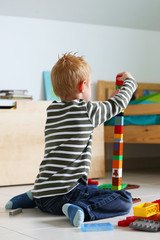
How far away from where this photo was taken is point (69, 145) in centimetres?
157

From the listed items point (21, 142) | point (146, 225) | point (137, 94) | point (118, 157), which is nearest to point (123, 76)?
point (118, 157)

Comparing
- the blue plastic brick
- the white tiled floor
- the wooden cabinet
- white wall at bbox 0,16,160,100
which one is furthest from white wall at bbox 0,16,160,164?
the blue plastic brick

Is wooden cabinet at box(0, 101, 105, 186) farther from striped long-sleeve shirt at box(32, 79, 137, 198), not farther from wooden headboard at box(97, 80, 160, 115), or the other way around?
striped long-sleeve shirt at box(32, 79, 137, 198)

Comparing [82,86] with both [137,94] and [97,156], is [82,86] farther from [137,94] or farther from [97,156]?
[137,94]

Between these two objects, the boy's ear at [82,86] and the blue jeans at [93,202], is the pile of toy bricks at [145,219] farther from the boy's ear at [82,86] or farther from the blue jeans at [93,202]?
the boy's ear at [82,86]

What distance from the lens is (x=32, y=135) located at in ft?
8.61

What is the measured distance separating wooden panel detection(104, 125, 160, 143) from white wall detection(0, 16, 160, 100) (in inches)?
15.7

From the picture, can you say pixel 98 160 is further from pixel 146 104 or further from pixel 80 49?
pixel 80 49

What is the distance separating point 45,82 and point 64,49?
334 millimetres

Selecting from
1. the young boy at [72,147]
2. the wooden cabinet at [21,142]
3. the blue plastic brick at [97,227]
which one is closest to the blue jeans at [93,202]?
the young boy at [72,147]

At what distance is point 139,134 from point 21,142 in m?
0.93

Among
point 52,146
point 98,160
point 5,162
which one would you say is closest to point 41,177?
point 52,146

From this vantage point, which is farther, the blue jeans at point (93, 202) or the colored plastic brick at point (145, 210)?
the blue jeans at point (93, 202)

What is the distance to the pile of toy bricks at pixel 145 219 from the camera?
4.32ft
